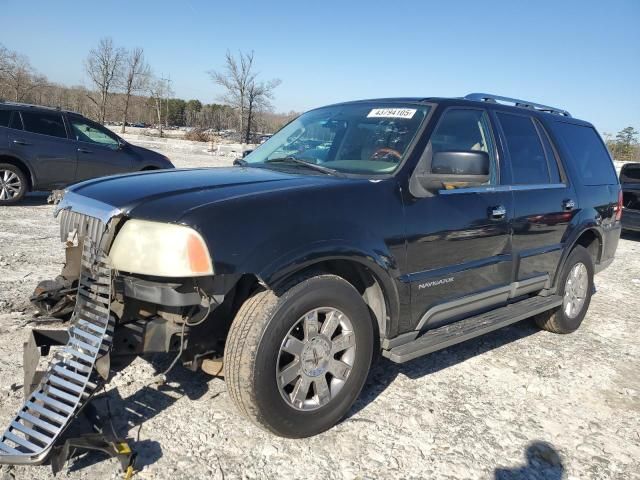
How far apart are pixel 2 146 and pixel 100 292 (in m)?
7.85

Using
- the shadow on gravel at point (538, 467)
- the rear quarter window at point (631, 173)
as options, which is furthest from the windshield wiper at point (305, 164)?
the rear quarter window at point (631, 173)

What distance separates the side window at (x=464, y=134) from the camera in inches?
140

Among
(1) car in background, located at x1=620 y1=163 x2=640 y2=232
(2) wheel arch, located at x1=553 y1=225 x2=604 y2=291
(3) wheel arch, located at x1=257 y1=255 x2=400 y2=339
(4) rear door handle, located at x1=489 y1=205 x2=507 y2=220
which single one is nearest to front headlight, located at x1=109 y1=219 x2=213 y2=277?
(3) wheel arch, located at x1=257 y1=255 x2=400 y2=339

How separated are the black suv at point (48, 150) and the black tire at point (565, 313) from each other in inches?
334

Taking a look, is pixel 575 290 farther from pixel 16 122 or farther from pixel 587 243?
pixel 16 122

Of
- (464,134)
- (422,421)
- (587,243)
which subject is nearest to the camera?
(422,421)

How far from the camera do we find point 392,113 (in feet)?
Answer: 12.1

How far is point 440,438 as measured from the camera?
300 cm

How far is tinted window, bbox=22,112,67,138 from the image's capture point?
920cm

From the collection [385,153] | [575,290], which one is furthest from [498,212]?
[575,290]

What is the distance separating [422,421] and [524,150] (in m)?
2.41

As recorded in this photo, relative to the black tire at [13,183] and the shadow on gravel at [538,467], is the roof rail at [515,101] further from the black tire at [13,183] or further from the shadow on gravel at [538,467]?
the black tire at [13,183]

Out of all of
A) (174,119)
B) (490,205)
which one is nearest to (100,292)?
(490,205)

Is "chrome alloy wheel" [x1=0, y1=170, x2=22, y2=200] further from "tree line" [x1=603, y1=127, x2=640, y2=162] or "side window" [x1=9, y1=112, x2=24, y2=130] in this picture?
"tree line" [x1=603, y1=127, x2=640, y2=162]
